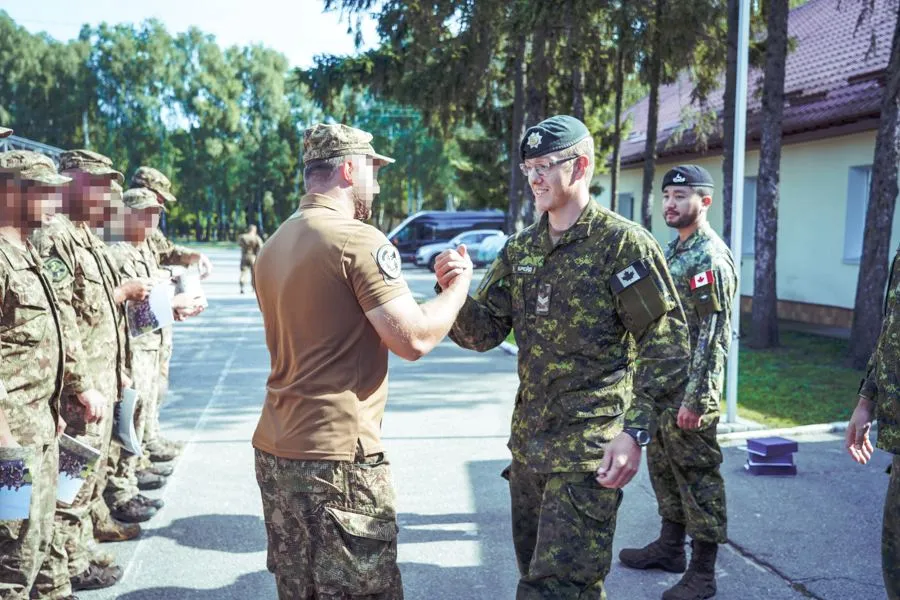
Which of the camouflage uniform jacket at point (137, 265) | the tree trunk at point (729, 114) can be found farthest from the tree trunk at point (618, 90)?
the camouflage uniform jacket at point (137, 265)

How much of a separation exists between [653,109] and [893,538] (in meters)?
15.3

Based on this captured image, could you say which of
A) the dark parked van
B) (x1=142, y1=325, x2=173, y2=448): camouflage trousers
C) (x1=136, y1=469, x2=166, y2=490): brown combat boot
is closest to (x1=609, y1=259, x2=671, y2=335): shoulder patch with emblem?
(x1=142, y1=325, x2=173, y2=448): camouflage trousers

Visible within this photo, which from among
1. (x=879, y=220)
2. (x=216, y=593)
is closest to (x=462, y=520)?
(x=216, y=593)

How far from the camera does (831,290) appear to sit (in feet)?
52.7

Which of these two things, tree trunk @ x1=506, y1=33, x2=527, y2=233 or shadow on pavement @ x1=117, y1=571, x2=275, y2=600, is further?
tree trunk @ x1=506, y1=33, x2=527, y2=233

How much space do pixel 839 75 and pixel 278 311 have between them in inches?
692

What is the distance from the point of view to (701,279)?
14.4ft

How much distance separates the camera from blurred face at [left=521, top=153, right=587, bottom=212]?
3223 mm

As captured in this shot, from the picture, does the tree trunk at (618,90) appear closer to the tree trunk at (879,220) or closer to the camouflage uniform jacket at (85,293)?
the tree trunk at (879,220)

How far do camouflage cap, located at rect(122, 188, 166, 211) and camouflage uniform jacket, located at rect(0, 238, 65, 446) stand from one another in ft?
8.18

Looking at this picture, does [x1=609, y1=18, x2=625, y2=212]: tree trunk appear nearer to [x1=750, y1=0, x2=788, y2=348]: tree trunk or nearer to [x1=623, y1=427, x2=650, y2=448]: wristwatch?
[x1=750, y1=0, x2=788, y2=348]: tree trunk

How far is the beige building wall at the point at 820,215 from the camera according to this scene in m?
15.5

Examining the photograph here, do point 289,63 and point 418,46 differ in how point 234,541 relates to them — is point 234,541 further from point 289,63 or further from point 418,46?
point 289,63

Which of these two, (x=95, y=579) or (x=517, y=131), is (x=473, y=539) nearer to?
(x=95, y=579)
